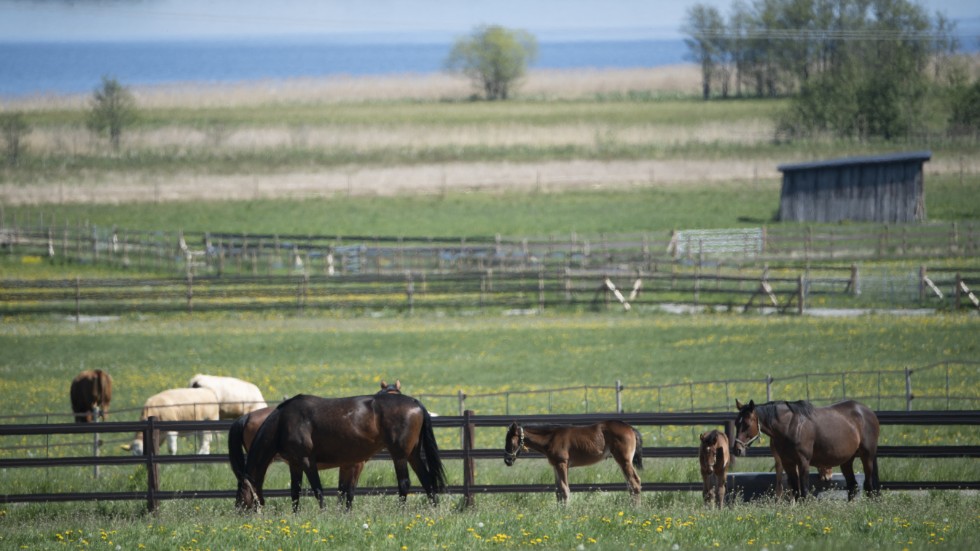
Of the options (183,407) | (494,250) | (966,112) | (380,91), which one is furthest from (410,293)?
(380,91)

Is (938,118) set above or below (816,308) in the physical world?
above

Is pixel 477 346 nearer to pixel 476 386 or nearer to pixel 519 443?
pixel 476 386

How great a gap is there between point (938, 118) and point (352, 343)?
5520cm

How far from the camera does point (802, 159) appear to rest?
246 feet

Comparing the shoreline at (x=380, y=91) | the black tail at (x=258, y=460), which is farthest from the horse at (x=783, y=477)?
the shoreline at (x=380, y=91)

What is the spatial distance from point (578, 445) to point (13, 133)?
7941 centimetres

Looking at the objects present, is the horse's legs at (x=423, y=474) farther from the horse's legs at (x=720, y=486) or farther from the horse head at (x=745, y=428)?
the horse head at (x=745, y=428)

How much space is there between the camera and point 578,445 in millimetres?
13516

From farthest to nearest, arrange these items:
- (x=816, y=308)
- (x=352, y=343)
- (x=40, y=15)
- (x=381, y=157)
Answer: (x=40, y=15)
(x=381, y=157)
(x=816, y=308)
(x=352, y=343)

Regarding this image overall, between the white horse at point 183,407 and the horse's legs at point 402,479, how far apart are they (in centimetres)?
794

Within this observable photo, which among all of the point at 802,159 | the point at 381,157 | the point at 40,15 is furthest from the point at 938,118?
the point at 40,15

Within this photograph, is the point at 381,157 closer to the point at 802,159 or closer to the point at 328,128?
the point at 328,128

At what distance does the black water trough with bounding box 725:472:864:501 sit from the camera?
45.2 ft

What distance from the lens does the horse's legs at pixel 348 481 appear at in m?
13.7
